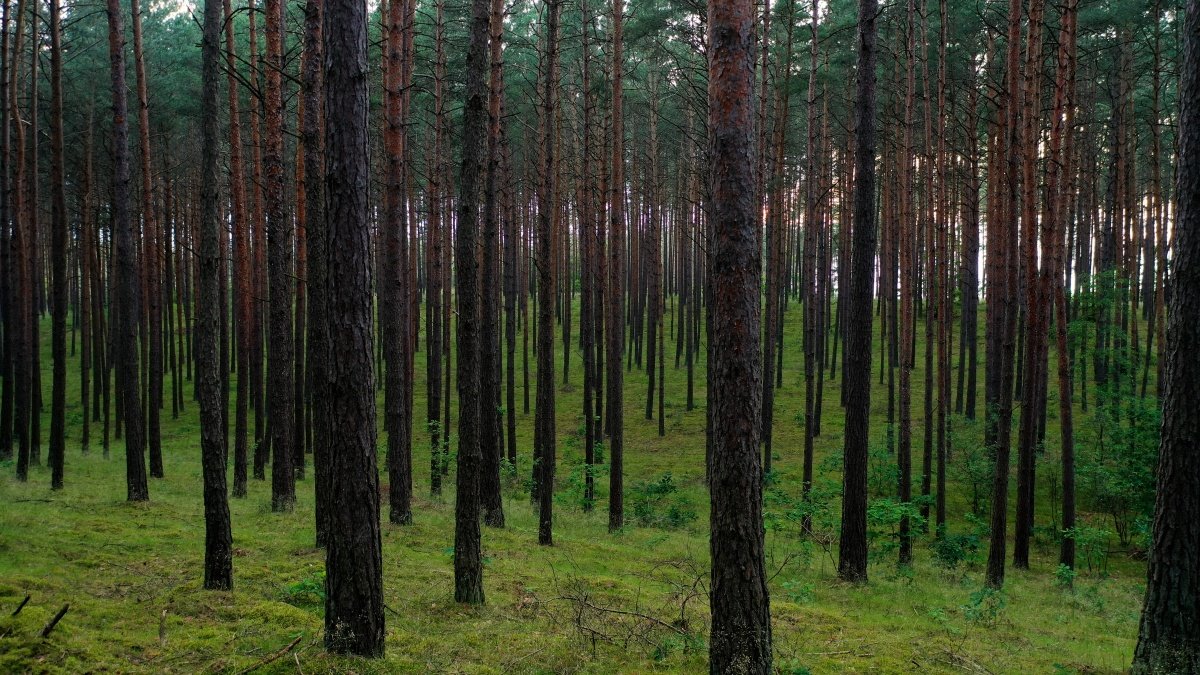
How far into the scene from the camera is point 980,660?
7.33 meters

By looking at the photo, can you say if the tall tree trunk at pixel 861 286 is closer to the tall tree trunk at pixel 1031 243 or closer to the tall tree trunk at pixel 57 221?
the tall tree trunk at pixel 1031 243

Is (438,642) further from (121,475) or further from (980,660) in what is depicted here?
(121,475)

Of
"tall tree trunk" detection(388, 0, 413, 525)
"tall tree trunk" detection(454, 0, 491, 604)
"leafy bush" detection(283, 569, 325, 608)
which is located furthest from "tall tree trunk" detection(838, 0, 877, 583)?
"leafy bush" detection(283, 569, 325, 608)

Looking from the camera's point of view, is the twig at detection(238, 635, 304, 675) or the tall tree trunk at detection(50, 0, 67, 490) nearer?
the twig at detection(238, 635, 304, 675)

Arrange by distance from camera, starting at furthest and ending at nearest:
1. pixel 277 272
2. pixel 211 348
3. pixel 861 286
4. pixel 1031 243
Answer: pixel 277 272
pixel 1031 243
pixel 861 286
pixel 211 348

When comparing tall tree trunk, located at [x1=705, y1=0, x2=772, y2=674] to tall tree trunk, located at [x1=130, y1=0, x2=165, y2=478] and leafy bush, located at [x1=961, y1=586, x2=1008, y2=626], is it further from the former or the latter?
tall tree trunk, located at [x1=130, y1=0, x2=165, y2=478]

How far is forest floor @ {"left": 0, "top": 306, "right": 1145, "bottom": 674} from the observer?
5.91 m

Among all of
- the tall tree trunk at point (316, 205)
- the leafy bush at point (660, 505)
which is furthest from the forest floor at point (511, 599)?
the tall tree trunk at point (316, 205)

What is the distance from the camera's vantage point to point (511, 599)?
8438 mm

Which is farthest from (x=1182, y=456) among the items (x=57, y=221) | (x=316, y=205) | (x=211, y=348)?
(x=57, y=221)

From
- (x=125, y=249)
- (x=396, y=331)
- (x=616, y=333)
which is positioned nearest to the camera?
(x=125, y=249)

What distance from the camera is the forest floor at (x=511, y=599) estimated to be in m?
5.91

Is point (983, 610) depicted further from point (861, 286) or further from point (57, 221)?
point (57, 221)

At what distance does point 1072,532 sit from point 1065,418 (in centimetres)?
218
